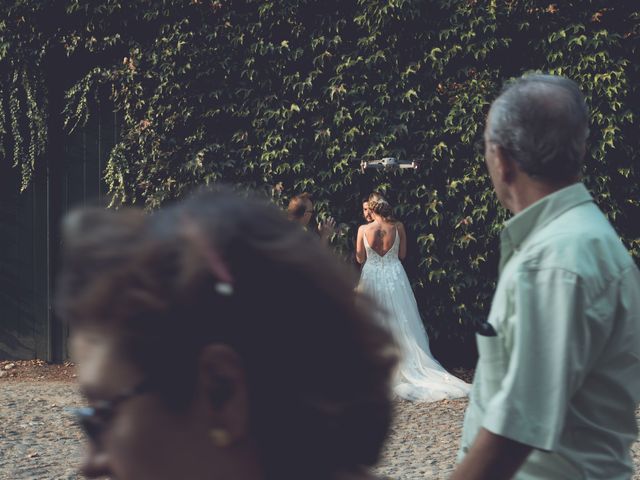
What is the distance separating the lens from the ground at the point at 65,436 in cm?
547

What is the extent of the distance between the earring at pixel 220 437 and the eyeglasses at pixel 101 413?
0.26ft

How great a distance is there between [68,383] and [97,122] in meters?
2.61

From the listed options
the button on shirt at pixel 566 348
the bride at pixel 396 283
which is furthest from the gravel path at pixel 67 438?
the button on shirt at pixel 566 348

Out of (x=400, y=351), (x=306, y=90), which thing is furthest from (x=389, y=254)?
(x=400, y=351)

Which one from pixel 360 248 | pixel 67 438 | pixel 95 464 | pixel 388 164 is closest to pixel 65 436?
pixel 67 438

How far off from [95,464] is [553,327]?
86 centimetres

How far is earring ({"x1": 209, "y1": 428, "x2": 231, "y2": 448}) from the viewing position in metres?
0.98

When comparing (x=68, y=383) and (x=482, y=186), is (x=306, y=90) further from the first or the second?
(x=68, y=383)

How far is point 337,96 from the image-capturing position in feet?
29.3

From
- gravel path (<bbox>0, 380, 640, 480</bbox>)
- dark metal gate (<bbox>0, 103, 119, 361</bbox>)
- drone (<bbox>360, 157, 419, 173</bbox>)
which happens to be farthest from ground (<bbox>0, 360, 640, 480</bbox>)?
drone (<bbox>360, 157, 419, 173</bbox>)

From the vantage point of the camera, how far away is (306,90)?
353 inches

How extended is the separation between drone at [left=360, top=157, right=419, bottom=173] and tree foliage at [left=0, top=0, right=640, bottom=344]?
105 mm

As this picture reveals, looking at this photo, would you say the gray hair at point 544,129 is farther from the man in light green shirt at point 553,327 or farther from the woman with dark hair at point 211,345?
the woman with dark hair at point 211,345

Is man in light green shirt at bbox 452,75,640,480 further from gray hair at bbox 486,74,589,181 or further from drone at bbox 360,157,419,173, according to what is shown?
drone at bbox 360,157,419,173
